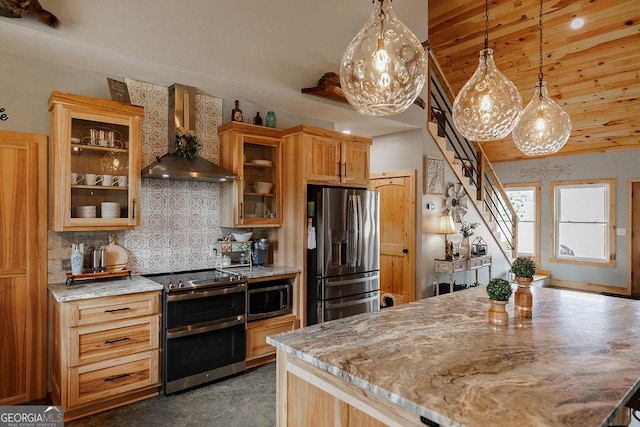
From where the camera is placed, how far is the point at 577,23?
4.96m

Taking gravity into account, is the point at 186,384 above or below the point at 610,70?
below

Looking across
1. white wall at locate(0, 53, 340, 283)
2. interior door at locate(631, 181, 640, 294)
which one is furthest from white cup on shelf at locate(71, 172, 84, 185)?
interior door at locate(631, 181, 640, 294)

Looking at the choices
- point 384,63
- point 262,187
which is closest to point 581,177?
point 262,187

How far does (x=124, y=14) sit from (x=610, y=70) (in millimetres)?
6126

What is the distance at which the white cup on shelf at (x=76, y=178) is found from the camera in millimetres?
2906

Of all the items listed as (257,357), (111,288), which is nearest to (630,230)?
(257,357)

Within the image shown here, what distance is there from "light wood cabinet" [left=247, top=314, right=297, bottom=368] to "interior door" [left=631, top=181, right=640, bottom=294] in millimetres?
6331

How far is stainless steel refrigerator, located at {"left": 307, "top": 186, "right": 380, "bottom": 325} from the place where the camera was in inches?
152

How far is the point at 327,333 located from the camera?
5.98 ft

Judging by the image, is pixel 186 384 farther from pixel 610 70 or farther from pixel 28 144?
pixel 610 70

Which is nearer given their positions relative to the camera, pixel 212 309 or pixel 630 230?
pixel 212 309

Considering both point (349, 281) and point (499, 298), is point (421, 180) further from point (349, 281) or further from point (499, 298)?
point (499, 298)

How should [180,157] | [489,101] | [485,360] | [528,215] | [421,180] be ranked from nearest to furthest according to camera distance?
[485,360] < [489,101] < [180,157] < [421,180] < [528,215]

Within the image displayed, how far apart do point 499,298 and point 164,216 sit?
2.99 m
